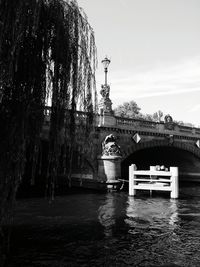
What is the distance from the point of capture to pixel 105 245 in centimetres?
815

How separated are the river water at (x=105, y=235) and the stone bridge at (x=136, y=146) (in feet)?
13.2

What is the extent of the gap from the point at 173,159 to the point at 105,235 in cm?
2494

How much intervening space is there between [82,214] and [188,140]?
18.6 meters

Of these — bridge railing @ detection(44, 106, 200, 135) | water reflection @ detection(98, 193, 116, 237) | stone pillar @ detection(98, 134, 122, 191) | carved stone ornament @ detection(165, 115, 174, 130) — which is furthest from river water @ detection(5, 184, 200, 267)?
carved stone ornament @ detection(165, 115, 174, 130)

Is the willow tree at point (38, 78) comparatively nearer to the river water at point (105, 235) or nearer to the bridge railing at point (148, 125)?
the river water at point (105, 235)

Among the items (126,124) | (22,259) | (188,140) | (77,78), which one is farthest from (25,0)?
(188,140)

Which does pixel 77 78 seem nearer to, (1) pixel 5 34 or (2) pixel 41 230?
(1) pixel 5 34

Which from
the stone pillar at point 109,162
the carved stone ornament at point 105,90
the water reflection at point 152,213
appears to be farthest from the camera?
the stone pillar at point 109,162

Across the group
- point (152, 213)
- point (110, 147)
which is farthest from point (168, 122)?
point (152, 213)

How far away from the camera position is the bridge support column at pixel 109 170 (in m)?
21.2

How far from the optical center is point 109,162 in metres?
21.4

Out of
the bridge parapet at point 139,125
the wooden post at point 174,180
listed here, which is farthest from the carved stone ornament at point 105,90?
the wooden post at point 174,180

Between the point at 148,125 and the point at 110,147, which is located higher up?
the point at 148,125

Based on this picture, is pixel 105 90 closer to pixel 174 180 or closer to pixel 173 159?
pixel 174 180
